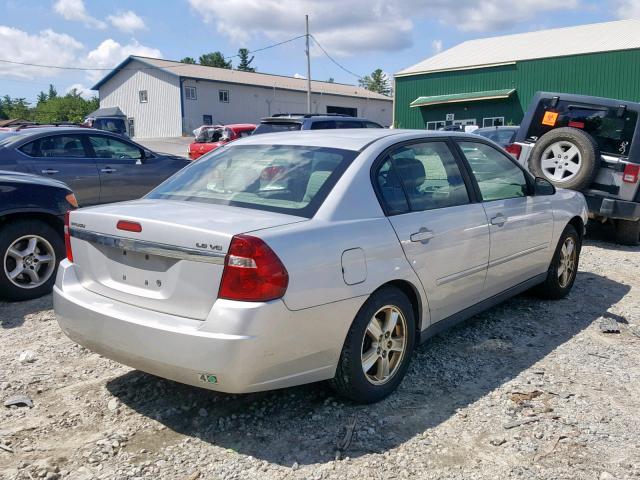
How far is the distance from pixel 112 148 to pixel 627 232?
742cm

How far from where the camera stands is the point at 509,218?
468 centimetres

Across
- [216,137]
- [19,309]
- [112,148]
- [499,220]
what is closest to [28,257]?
[19,309]

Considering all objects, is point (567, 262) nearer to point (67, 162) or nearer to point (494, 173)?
point (494, 173)

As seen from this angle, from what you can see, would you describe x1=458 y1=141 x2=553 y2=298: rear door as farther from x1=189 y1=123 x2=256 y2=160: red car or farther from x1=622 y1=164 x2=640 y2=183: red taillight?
x1=189 y1=123 x2=256 y2=160: red car

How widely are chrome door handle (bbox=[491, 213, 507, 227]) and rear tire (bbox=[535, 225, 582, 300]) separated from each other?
3.94ft

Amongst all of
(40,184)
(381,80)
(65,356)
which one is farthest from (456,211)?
(381,80)

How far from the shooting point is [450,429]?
3.36 m

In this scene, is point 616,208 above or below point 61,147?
below

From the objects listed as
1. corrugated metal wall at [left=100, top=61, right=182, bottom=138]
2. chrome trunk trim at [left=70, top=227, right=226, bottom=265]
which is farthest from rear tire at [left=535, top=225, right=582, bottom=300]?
corrugated metal wall at [left=100, top=61, right=182, bottom=138]

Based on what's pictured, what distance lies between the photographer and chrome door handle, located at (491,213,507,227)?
447cm

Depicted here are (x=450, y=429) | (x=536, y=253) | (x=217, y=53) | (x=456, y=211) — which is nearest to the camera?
(x=450, y=429)

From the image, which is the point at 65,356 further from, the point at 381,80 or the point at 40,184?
the point at 381,80

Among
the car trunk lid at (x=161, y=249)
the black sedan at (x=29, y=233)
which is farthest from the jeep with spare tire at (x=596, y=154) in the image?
the black sedan at (x=29, y=233)

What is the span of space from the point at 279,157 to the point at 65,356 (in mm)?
2123
